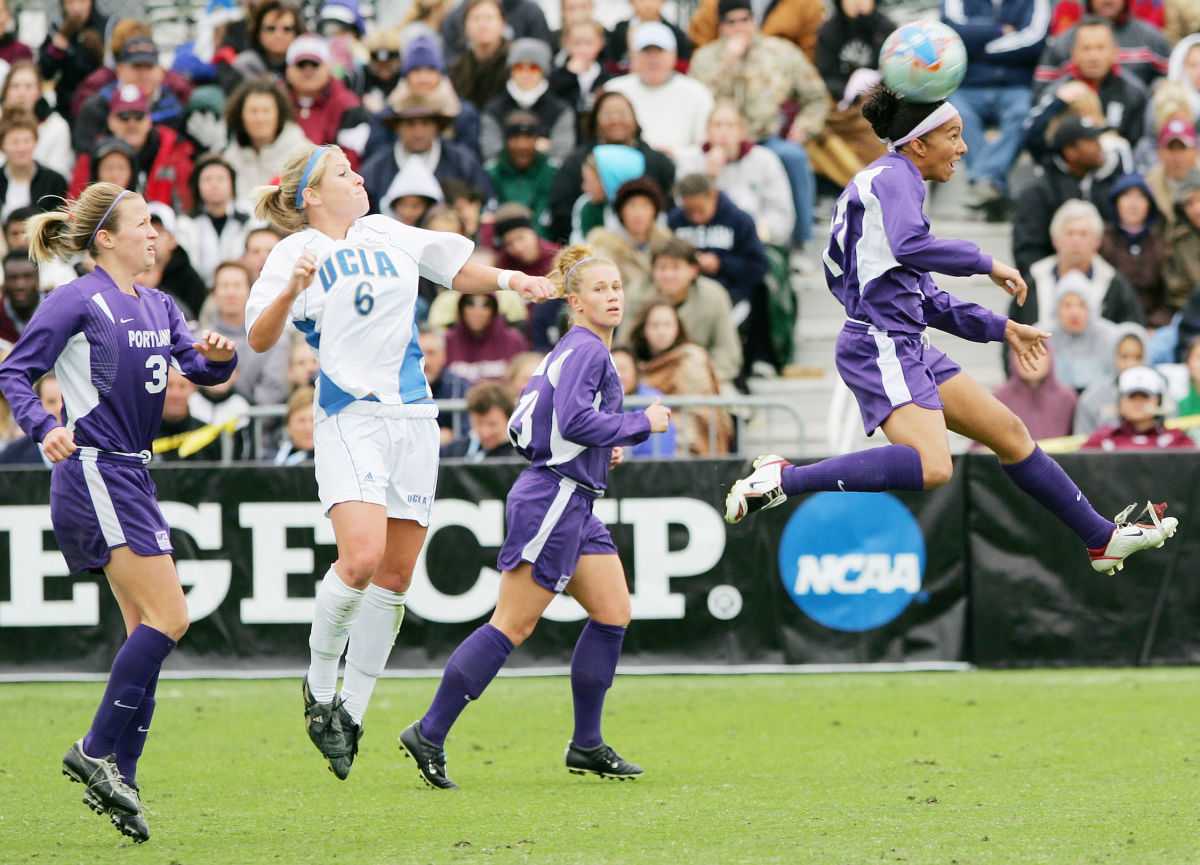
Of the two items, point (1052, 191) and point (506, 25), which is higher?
point (506, 25)

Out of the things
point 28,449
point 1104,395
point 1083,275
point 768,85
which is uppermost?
point 768,85

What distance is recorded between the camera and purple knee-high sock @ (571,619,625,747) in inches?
258

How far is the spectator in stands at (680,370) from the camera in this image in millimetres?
10258

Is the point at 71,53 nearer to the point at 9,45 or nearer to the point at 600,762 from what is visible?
the point at 9,45

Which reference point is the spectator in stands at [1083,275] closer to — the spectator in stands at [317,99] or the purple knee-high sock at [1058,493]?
the purple knee-high sock at [1058,493]

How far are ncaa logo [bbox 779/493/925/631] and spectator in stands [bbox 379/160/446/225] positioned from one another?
13.4 ft

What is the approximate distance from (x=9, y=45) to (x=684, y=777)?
11.8 m

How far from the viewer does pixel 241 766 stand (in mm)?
6969

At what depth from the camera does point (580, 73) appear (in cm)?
1371

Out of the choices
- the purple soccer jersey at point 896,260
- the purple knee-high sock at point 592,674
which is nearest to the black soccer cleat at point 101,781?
the purple knee-high sock at point 592,674

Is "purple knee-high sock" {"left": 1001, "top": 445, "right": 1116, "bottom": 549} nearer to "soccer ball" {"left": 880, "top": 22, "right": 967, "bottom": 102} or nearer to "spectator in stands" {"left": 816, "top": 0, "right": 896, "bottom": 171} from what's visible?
"soccer ball" {"left": 880, "top": 22, "right": 967, "bottom": 102}

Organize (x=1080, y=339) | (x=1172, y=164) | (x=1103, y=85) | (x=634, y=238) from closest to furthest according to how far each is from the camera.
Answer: (x=1080, y=339) < (x=634, y=238) < (x=1172, y=164) < (x=1103, y=85)

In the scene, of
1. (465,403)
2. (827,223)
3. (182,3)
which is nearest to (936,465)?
(465,403)

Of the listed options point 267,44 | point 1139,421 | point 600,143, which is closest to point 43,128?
point 267,44
